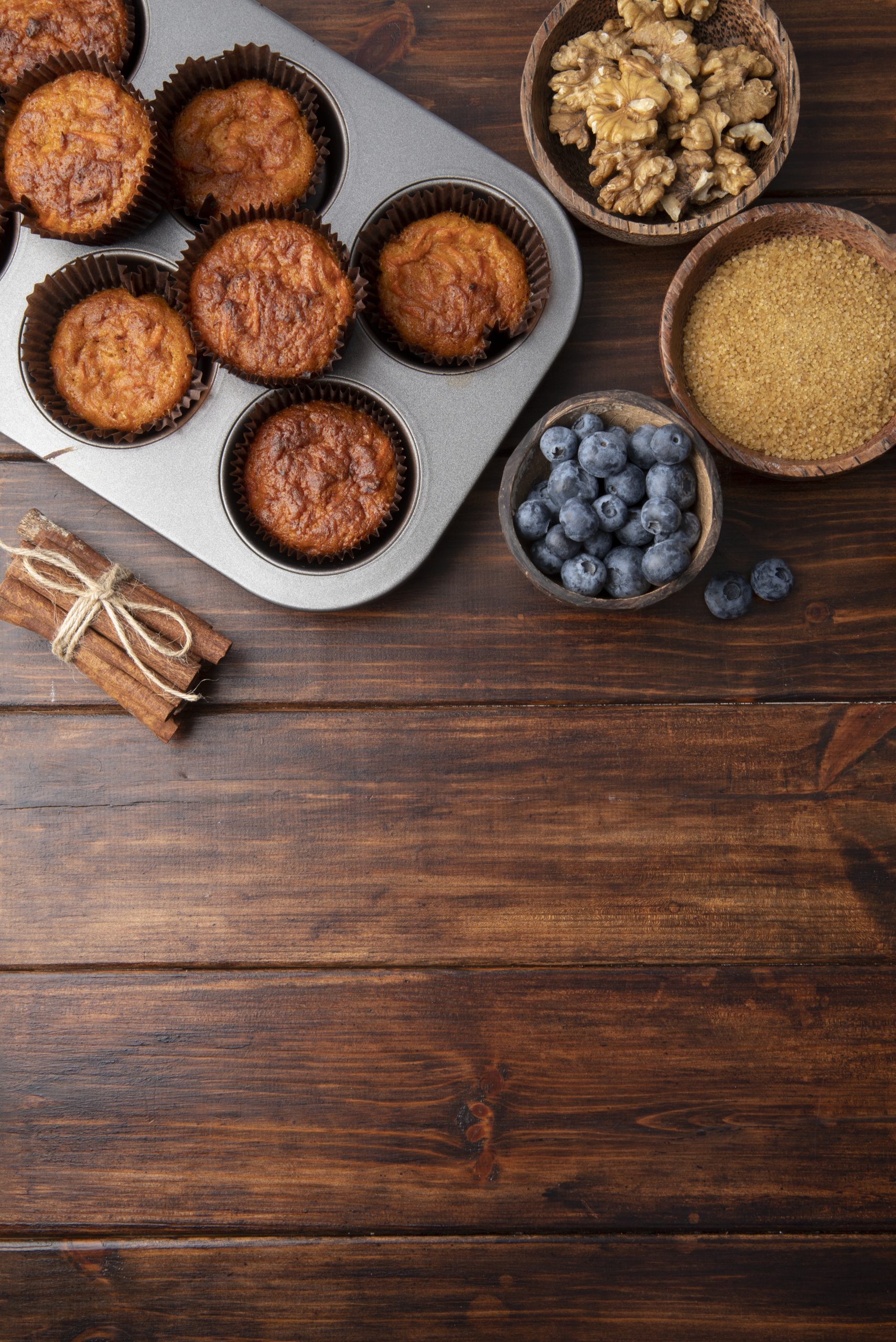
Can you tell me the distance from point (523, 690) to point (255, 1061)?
3.39ft

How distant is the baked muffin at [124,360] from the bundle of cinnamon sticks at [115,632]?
0.97ft

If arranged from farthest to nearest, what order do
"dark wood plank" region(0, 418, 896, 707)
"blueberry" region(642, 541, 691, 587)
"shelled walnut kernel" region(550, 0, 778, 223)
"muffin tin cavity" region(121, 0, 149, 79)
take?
"dark wood plank" region(0, 418, 896, 707), "muffin tin cavity" region(121, 0, 149, 79), "shelled walnut kernel" region(550, 0, 778, 223), "blueberry" region(642, 541, 691, 587)

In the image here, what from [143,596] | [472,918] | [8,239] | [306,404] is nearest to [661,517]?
[306,404]

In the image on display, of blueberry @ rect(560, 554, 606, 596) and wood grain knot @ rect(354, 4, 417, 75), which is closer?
blueberry @ rect(560, 554, 606, 596)

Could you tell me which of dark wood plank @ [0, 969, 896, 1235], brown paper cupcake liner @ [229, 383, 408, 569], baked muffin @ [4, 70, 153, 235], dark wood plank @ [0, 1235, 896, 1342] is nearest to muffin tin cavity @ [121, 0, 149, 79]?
baked muffin @ [4, 70, 153, 235]

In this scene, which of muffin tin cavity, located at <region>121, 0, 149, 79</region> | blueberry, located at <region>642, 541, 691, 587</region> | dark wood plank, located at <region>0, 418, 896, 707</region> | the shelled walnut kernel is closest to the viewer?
blueberry, located at <region>642, 541, 691, 587</region>

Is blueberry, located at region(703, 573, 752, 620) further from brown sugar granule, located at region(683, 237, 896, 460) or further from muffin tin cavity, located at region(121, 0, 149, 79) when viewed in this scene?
muffin tin cavity, located at region(121, 0, 149, 79)

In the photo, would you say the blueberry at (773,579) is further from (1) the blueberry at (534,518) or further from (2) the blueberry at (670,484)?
(1) the blueberry at (534,518)

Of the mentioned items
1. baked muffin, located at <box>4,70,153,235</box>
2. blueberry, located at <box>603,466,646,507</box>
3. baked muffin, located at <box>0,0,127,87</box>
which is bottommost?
blueberry, located at <box>603,466,646,507</box>

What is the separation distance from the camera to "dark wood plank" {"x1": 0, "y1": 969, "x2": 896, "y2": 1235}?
6.44 feet

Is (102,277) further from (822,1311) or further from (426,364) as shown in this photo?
(822,1311)

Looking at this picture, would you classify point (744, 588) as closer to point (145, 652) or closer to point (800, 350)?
point (800, 350)

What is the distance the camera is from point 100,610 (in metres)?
1.91

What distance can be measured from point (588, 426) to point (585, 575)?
1.01ft
